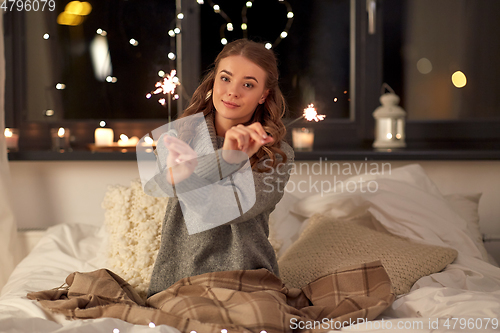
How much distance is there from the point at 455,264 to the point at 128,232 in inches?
35.7

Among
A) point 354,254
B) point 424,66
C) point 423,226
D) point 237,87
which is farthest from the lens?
point 424,66

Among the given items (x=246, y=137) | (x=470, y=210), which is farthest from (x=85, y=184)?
(x=470, y=210)

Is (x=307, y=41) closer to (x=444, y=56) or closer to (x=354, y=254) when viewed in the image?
(x=444, y=56)

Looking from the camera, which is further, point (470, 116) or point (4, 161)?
point (470, 116)

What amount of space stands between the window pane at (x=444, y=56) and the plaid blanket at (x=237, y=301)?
3.70 ft

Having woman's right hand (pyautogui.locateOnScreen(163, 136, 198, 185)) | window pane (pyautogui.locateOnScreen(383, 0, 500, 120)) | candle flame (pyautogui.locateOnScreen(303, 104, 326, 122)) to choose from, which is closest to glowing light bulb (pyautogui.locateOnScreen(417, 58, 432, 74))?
window pane (pyautogui.locateOnScreen(383, 0, 500, 120))

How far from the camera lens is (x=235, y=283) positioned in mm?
900

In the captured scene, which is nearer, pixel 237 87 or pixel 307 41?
pixel 237 87

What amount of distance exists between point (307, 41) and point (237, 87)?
1.06 meters

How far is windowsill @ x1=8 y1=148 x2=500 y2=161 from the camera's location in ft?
5.32

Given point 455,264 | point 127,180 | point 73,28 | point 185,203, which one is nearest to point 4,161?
point 127,180

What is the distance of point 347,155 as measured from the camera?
165 cm

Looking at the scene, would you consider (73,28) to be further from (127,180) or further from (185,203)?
(185,203)

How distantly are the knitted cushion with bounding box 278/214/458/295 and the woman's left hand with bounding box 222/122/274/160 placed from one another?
436mm
